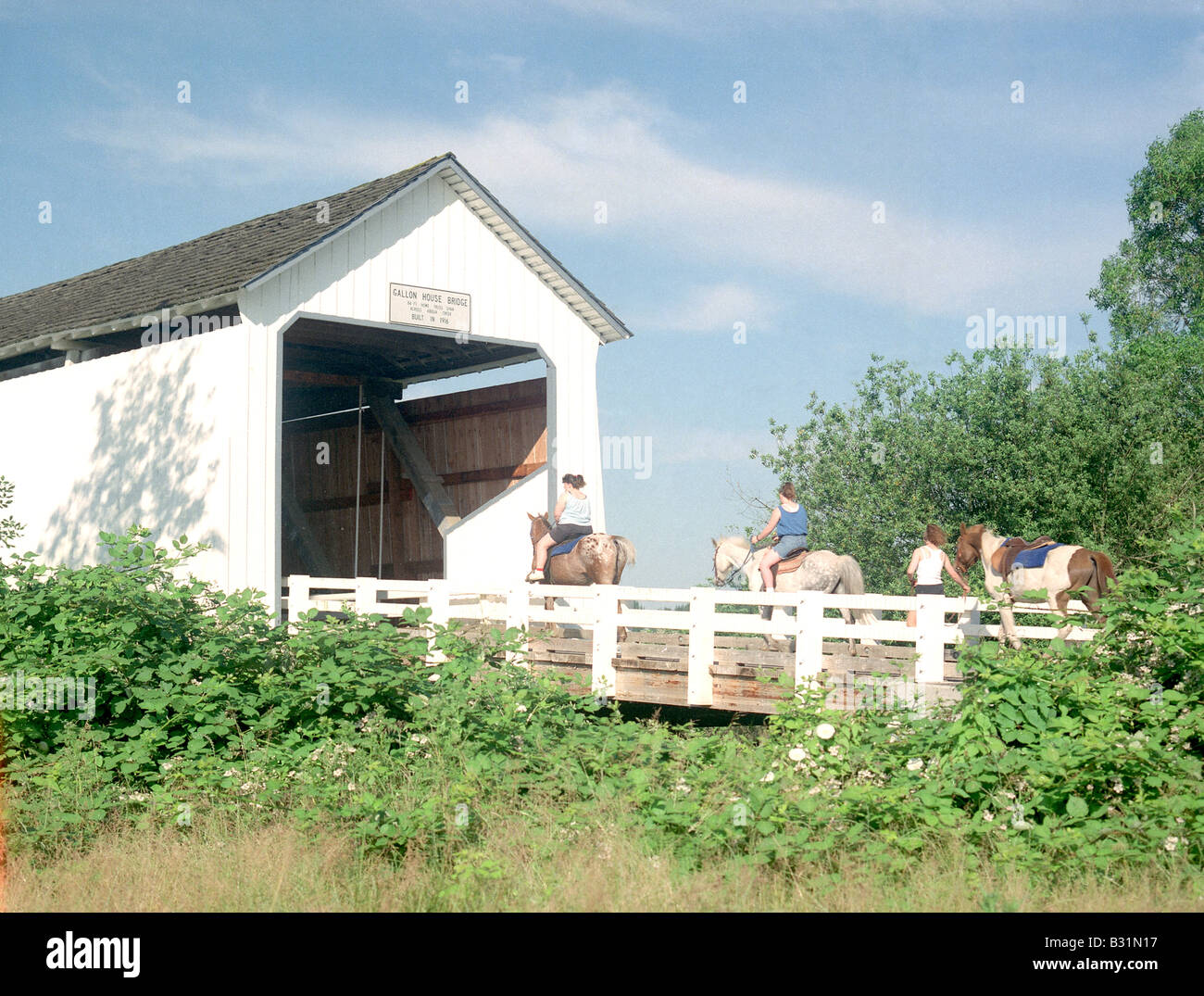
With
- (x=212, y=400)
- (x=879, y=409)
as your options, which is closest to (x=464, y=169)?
(x=212, y=400)

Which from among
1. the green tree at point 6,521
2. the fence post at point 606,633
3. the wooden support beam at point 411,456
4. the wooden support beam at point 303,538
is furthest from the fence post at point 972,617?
the wooden support beam at point 303,538

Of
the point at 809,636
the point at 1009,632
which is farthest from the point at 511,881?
the point at 1009,632

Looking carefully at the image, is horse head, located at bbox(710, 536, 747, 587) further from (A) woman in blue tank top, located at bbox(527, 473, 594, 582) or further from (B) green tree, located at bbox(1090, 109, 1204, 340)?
(B) green tree, located at bbox(1090, 109, 1204, 340)

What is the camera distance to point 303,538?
21.9 m

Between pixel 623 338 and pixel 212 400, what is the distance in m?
6.24

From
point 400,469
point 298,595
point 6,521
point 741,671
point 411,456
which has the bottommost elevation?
point 741,671

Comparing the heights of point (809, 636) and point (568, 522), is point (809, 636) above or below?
below

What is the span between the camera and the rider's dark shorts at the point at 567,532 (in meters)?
15.6

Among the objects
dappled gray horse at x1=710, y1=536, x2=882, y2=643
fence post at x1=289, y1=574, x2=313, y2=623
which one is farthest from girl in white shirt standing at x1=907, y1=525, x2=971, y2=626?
fence post at x1=289, y1=574, x2=313, y2=623

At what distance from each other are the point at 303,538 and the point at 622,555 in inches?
335

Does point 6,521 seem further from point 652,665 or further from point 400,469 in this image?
point 652,665

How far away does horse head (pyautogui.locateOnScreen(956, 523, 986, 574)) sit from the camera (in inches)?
571

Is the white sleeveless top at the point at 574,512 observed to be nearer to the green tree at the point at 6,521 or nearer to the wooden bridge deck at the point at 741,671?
the wooden bridge deck at the point at 741,671

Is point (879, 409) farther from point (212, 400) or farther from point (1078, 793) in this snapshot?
point (1078, 793)
